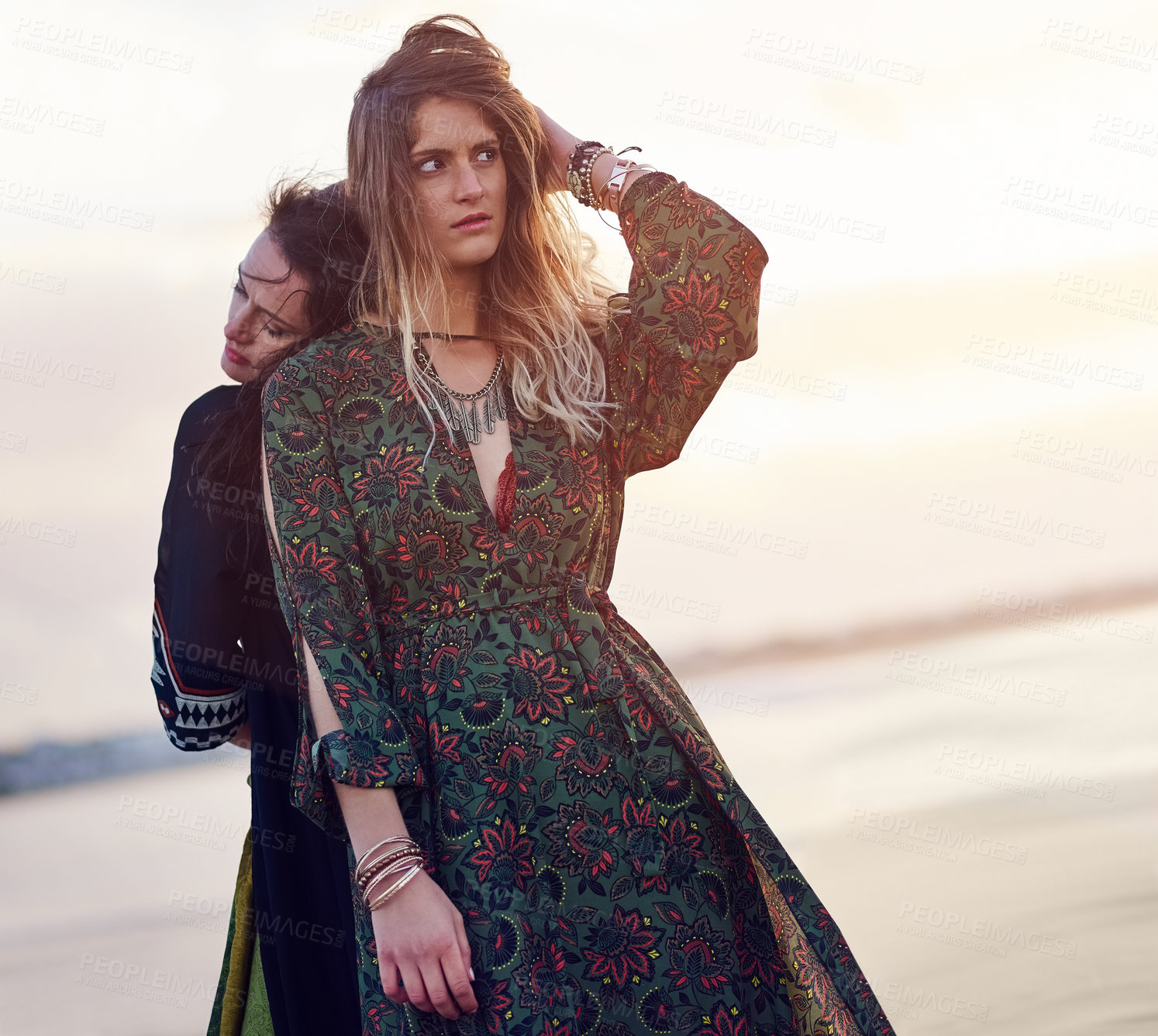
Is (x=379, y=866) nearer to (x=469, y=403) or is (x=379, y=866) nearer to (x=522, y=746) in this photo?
(x=522, y=746)

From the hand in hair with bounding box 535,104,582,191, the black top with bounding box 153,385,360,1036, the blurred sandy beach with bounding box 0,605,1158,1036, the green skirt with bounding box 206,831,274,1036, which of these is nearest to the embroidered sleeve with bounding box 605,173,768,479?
the hand in hair with bounding box 535,104,582,191

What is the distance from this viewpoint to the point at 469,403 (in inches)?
62.6

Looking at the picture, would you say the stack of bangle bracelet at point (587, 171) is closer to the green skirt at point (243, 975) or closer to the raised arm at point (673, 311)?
the raised arm at point (673, 311)

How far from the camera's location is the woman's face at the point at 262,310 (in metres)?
1.80

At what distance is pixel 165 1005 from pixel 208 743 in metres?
2.08

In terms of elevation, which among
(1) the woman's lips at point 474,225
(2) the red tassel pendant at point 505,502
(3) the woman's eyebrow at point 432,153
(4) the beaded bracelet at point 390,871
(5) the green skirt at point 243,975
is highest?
(3) the woman's eyebrow at point 432,153

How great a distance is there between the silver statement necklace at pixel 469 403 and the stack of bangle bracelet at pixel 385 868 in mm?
465

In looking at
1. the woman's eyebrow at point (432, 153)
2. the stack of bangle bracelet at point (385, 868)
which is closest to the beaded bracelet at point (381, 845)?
the stack of bangle bracelet at point (385, 868)

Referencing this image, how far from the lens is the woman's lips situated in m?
1.61

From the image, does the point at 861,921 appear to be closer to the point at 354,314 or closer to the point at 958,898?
the point at 958,898

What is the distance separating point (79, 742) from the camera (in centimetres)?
719

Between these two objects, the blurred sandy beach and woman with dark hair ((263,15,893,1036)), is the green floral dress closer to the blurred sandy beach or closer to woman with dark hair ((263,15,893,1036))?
woman with dark hair ((263,15,893,1036))

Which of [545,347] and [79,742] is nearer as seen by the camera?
[545,347]

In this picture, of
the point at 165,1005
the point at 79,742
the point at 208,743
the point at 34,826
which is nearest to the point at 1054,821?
the point at 165,1005
